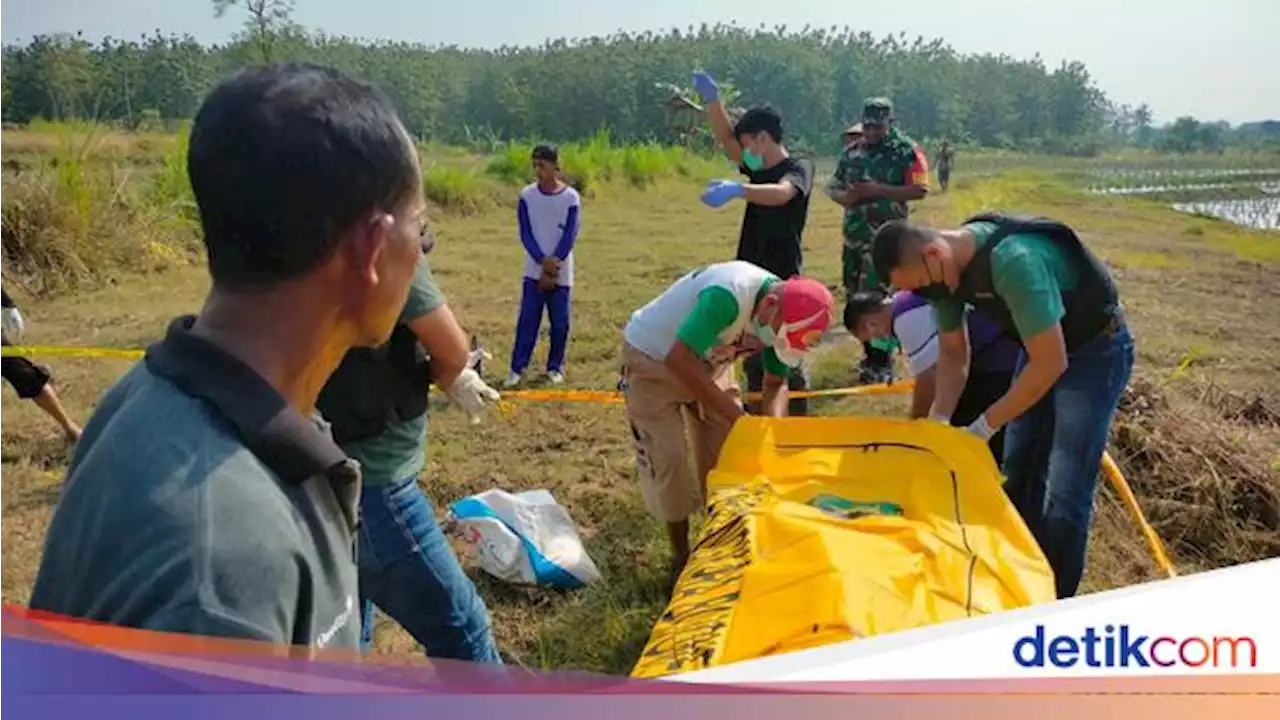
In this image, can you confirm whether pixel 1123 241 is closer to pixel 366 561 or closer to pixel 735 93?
pixel 735 93

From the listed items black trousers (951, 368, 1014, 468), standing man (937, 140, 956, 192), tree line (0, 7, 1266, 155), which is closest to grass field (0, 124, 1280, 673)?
black trousers (951, 368, 1014, 468)

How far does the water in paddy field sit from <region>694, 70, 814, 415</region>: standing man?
692 inches

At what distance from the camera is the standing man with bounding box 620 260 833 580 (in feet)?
10.2

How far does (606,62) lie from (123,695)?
43189 millimetres

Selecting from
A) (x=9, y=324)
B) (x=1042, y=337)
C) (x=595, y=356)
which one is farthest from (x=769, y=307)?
(x=595, y=356)

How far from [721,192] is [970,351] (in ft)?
5.45

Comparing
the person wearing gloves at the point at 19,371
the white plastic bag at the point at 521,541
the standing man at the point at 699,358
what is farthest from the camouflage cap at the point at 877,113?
the person wearing gloves at the point at 19,371

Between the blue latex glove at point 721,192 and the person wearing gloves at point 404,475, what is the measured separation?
2.70m

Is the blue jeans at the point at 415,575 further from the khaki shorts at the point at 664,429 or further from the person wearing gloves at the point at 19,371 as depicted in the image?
the person wearing gloves at the point at 19,371

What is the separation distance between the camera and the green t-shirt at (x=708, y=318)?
3.11 metres

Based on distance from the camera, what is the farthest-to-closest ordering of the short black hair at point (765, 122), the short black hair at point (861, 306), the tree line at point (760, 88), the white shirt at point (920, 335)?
1. the tree line at point (760, 88)
2. the short black hair at point (765, 122)
3. the short black hair at point (861, 306)
4. the white shirt at point (920, 335)

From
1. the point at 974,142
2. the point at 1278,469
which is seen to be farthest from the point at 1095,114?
the point at 1278,469

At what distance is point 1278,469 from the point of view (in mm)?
4312

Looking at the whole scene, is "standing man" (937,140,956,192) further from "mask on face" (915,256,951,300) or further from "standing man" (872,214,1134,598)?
"mask on face" (915,256,951,300)
